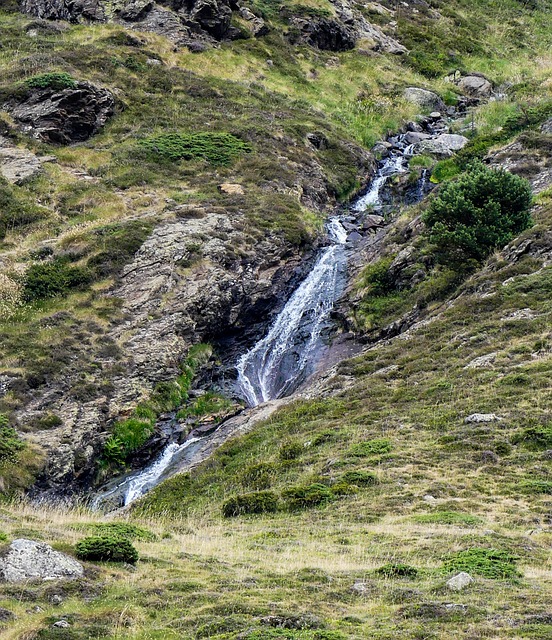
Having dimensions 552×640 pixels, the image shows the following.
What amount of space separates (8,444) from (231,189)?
26808 mm

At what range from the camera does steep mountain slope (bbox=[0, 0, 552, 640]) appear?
11977mm

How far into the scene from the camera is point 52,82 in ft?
178

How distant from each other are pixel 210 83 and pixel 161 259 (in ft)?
101

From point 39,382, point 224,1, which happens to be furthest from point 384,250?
point 224,1

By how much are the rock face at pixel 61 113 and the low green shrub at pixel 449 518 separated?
44792mm

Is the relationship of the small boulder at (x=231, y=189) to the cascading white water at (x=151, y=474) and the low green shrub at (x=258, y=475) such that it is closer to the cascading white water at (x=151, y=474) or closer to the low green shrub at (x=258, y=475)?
the cascading white water at (x=151, y=474)

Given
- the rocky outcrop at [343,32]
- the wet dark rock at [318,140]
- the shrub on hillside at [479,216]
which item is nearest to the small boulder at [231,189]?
the wet dark rock at [318,140]

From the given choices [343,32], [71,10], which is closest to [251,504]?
[71,10]

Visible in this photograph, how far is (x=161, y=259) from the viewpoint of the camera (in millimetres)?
39906

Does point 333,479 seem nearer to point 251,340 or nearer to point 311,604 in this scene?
point 311,604

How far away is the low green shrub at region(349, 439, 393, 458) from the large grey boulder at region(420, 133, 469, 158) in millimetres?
43671

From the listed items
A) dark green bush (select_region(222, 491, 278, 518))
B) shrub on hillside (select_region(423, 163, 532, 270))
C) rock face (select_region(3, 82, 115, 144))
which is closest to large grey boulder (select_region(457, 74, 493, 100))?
rock face (select_region(3, 82, 115, 144))

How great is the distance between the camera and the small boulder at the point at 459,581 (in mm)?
11477

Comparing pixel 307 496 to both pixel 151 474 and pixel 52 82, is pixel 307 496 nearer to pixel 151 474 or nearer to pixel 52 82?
pixel 151 474
